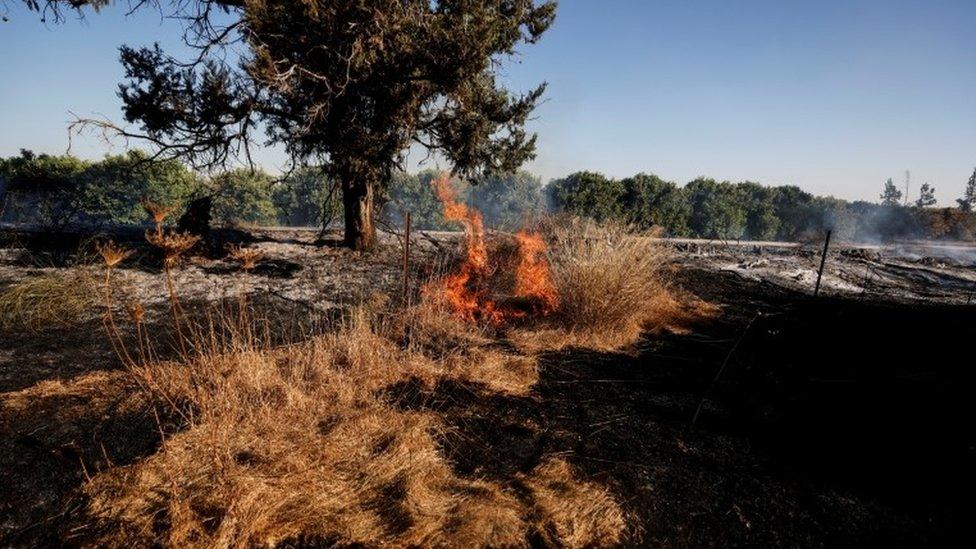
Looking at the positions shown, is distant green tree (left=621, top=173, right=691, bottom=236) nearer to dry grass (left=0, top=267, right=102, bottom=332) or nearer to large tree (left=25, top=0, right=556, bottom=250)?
large tree (left=25, top=0, right=556, bottom=250)

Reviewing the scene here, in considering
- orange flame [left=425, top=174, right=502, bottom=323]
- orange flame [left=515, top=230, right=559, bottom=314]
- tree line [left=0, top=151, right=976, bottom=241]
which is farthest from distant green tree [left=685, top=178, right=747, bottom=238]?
Result: orange flame [left=515, top=230, right=559, bottom=314]

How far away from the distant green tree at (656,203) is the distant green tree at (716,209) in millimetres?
3730

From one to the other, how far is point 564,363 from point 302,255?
25.1ft

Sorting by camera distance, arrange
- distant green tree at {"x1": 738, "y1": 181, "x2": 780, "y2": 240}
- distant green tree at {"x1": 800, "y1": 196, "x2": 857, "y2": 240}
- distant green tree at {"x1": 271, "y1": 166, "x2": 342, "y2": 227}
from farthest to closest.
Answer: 1. distant green tree at {"x1": 271, "y1": 166, "x2": 342, "y2": 227}
2. distant green tree at {"x1": 738, "y1": 181, "x2": 780, "y2": 240}
3. distant green tree at {"x1": 800, "y1": 196, "x2": 857, "y2": 240}

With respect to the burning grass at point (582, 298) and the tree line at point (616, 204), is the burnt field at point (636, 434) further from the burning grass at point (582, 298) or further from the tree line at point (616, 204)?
the tree line at point (616, 204)

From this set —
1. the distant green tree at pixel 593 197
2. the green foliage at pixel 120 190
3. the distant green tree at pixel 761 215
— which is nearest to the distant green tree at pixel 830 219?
the distant green tree at pixel 761 215

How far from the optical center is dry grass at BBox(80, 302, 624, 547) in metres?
2.36

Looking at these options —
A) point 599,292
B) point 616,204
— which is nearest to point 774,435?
point 599,292

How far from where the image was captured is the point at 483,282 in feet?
26.7

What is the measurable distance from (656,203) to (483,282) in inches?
1158

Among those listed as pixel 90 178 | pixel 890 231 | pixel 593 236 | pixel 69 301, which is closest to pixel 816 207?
pixel 890 231

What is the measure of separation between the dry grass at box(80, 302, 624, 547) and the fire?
113 inches

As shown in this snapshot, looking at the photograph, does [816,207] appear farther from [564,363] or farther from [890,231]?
[564,363]

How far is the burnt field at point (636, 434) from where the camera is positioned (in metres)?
2.59
